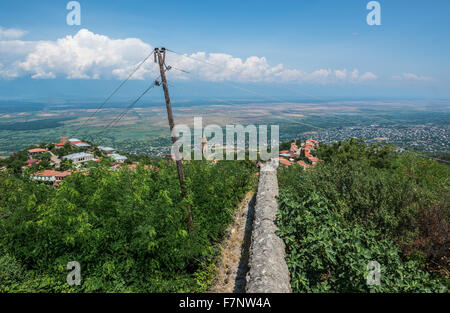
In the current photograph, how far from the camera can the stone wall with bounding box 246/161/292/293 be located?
4621 mm

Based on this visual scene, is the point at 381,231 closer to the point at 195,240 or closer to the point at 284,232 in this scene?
the point at 284,232

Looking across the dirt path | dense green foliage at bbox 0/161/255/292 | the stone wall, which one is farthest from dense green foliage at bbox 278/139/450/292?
dense green foliage at bbox 0/161/255/292

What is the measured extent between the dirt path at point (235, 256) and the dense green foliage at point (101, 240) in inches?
18.0

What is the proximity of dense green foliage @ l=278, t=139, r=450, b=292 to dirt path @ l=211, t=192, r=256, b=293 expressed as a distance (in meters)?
1.59

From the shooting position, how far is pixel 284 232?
6.18 m

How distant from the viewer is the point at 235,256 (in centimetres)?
711

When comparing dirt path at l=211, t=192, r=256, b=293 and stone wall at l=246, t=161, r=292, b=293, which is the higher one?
stone wall at l=246, t=161, r=292, b=293

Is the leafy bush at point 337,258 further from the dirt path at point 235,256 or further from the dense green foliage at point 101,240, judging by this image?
the dense green foliage at point 101,240

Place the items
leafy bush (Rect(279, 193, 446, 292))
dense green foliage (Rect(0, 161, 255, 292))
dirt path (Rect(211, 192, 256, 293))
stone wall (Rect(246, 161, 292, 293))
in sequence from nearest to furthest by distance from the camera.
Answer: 1. leafy bush (Rect(279, 193, 446, 292))
2. stone wall (Rect(246, 161, 292, 293))
3. dense green foliage (Rect(0, 161, 255, 292))
4. dirt path (Rect(211, 192, 256, 293))

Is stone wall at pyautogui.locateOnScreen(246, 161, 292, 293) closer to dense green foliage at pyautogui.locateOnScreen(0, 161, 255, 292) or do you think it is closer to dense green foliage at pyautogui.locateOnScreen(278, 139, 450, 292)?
dense green foliage at pyautogui.locateOnScreen(278, 139, 450, 292)

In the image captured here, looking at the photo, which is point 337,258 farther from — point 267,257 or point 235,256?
point 235,256

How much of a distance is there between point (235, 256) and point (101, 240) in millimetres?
Result: 3943
